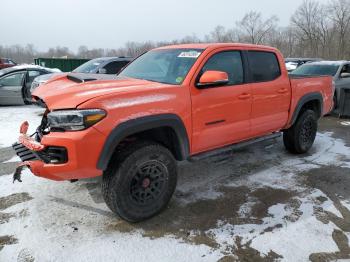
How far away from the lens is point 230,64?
4.56 meters

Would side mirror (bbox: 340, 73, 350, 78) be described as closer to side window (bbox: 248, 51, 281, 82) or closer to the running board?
side window (bbox: 248, 51, 281, 82)

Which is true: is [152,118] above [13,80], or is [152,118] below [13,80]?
below

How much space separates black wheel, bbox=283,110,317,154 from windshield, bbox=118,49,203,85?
252 centimetres

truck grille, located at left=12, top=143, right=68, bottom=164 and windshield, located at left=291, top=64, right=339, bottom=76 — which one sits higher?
windshield, located at left=291, top=64, right=339, bottom=76

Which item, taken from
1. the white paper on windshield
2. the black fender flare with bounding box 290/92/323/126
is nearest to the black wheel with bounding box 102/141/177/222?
the white paper on windshield

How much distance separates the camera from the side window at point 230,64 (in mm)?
4301

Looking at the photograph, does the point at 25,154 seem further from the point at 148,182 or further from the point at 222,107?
the point at 222,107

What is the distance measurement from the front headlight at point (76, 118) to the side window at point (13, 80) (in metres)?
9.17

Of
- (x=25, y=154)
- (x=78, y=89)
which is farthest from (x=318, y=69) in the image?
(x=25, y=154)

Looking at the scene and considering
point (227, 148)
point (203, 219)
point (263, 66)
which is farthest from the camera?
point (263, 66)

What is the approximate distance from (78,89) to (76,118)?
1.53 ft

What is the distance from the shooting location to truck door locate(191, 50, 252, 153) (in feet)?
13.1

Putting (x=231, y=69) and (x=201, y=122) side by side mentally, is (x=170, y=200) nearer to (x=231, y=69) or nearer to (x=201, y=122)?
(x=201, y=122)

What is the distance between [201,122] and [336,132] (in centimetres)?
524
